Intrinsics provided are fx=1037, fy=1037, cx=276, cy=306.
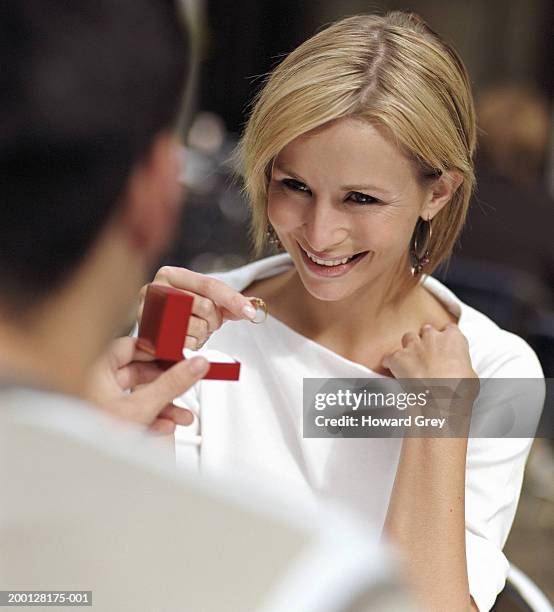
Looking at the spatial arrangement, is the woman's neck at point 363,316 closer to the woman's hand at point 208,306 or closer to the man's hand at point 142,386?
the woman's hand at point 208,306

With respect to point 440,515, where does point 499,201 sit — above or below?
above

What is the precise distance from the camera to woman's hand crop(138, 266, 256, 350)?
132cm

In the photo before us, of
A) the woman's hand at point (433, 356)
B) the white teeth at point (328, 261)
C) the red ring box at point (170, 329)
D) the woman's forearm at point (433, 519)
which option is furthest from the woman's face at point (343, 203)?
the red ring box at point (170, 329)

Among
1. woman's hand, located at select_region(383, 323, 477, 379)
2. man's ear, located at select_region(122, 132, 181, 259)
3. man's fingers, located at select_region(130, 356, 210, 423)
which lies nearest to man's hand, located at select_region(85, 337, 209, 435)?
man's fingers, located at select_region(130, 356, 210, 423)

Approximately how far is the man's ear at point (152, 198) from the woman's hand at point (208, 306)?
0.62 m

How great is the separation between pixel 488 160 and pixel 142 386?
2780 millimetres

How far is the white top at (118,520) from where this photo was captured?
0.59 m

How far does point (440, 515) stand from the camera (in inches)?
51.4

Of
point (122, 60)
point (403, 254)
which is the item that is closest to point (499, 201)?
point (403, 254)

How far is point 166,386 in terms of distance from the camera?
36.4 inches

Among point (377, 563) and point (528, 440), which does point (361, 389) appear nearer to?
point (528, 440)

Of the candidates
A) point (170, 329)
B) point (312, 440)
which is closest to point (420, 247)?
point (312, 440)

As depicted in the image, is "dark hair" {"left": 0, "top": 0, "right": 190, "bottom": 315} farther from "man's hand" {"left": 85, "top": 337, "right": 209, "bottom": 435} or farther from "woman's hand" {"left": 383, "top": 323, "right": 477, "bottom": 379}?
"woman's hand" {"left": 383, "top": 323, "right": 477, "bottom": 379}

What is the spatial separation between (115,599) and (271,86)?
88cm
